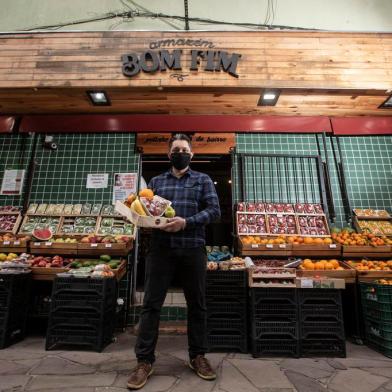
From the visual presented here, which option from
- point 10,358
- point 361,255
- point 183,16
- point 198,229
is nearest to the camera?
point 198,229

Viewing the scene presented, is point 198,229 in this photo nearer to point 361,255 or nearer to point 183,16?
point 361,255

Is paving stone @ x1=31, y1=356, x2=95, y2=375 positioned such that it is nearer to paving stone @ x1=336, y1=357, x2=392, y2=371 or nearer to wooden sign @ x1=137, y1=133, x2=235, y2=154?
paving stone @ x1=336, y1=357, x2=392, y2=371

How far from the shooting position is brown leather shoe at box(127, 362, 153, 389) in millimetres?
2268

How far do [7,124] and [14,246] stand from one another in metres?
2.62

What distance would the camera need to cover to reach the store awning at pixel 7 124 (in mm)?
5602

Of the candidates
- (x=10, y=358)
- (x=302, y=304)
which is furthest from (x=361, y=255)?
(x=10, y=358)

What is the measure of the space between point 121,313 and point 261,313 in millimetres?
2260

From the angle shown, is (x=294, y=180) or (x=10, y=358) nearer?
(x=10, y=358)

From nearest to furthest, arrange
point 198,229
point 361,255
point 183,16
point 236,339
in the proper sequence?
point 198,229
point 236,339
point 361,255
point 183,16

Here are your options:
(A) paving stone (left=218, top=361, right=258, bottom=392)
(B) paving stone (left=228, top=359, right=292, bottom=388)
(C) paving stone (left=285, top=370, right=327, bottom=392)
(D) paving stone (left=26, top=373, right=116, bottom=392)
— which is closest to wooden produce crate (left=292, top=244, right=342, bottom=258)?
(B) paving stone (left=228, top=359, right=292, bottom=388)

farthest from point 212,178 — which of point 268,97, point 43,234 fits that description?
point 43,234

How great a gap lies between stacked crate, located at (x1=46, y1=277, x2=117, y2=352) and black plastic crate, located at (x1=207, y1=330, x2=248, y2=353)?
1276 millimetres

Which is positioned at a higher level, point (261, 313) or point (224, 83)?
point (224, 83)

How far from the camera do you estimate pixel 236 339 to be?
132 inches
